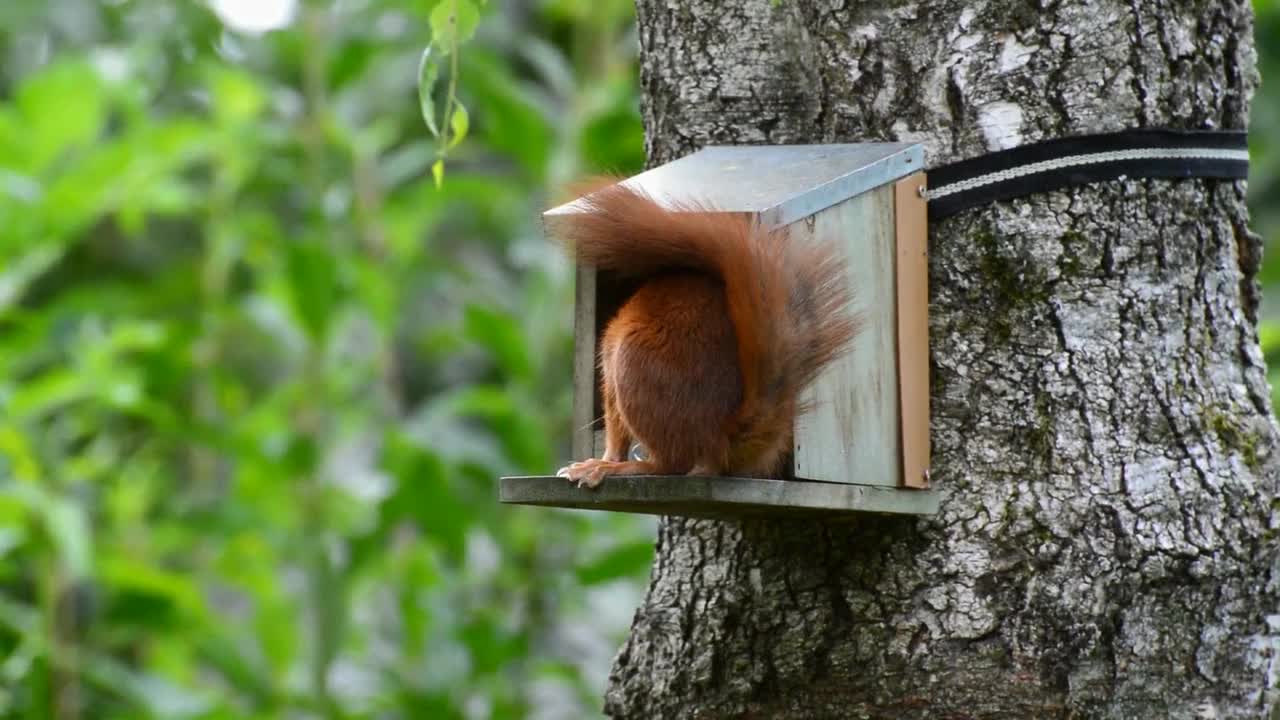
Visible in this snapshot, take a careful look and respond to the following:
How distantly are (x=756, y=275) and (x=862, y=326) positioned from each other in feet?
0.54

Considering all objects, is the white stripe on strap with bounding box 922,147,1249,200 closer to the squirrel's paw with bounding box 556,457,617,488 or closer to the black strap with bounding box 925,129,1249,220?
the black strap with bounding box 925,129,1249,220

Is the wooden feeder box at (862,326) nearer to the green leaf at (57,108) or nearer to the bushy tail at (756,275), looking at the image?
the bushy tail at (756,275)

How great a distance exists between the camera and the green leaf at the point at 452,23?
161 cm

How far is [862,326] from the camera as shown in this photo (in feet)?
5.65

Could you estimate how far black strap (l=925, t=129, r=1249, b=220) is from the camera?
174 centimetres

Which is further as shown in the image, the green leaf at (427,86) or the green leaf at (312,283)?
the green leaf at (312,283)

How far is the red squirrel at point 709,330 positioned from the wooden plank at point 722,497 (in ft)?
0.11

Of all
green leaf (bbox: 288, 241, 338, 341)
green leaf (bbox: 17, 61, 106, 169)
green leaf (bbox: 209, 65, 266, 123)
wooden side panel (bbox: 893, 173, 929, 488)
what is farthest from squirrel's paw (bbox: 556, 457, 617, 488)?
green leaf (bbox: 209, 65, 266, 123)

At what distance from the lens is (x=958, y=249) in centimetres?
177

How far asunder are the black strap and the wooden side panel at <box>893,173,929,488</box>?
35 millimetres

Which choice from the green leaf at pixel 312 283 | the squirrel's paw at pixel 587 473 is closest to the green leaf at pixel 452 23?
the squirrel's paw at pixel 587 473

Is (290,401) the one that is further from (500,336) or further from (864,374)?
(864,374)

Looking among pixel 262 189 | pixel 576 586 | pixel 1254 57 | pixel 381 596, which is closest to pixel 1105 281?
pixel 1254 57

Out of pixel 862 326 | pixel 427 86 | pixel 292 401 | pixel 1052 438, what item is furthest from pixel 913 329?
pixel 292 401
